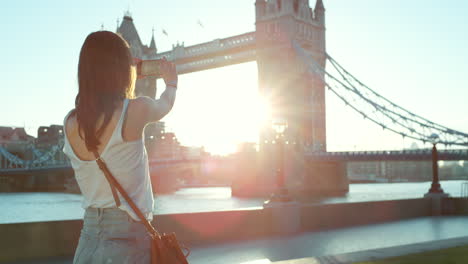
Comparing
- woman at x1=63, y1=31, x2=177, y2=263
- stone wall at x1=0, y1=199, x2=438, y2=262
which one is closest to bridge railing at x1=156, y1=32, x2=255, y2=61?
stone wall at x1=0, y1=199, x2=438, y2=262

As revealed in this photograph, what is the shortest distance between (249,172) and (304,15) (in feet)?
57.2

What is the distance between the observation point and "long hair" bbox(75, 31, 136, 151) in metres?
1.48

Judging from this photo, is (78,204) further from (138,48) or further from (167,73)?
(138,48)

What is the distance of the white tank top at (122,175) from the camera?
4.84 ft

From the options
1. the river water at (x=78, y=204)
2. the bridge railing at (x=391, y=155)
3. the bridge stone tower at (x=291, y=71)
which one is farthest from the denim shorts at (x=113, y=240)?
the bridge stone tower at (x=291, y=71)

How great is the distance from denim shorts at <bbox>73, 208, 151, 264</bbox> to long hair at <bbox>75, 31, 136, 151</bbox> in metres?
0.20

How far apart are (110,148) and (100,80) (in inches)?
8.1

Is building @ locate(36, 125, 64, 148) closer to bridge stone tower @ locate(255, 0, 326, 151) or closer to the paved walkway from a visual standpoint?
bridge stone tower @ locate(255, 0, 326, 151)

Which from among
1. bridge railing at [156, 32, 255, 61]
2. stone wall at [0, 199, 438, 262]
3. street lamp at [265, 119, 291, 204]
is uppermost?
bridge railing at [156, 32, 255, 61]

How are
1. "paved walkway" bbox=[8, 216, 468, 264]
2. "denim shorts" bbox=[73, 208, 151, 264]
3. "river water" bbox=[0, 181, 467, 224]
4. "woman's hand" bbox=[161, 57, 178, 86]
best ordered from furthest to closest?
"river water" bbox=[0, 181, 467, 224] < "paved walkway" bbox=[8, 216, 468, 264] < "woman's hand" bbox=[161, 57, 178, 86] < "denim shorts" bbox=[73, 208, 151, 264]

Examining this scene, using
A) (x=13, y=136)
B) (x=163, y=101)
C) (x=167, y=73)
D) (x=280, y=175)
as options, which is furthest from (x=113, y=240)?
(x=13, y=136)

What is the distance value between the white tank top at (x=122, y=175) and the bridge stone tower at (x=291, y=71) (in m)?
43.0

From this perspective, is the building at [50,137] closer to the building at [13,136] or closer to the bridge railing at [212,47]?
the building at [13,136]

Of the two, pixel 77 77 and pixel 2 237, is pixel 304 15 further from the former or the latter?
pixel 77 77
